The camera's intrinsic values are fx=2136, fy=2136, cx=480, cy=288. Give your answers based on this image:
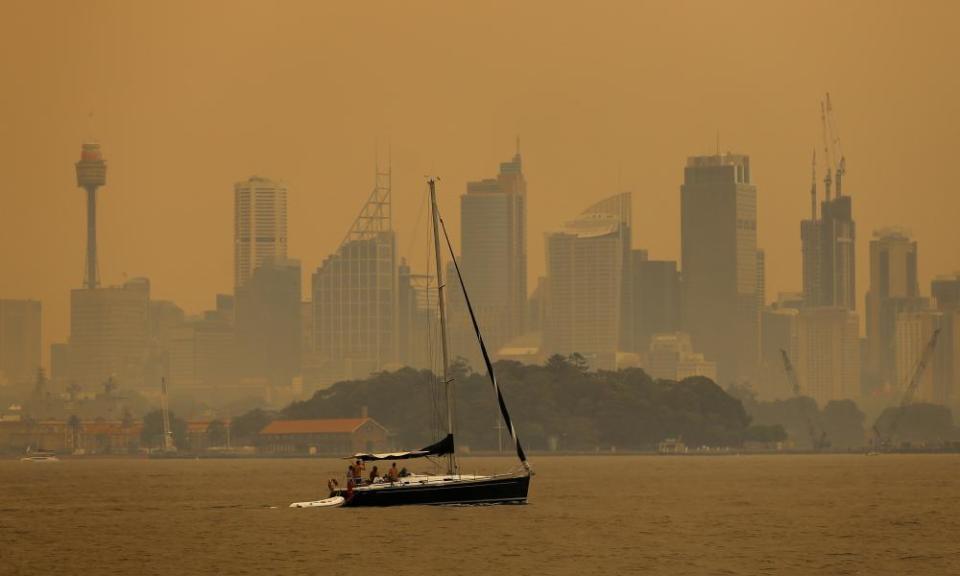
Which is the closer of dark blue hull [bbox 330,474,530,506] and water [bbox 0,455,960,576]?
water [bbox 0,455,960,576]

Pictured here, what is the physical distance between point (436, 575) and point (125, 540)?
1161 inches

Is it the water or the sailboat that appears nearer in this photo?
the water

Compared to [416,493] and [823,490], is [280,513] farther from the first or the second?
[823,490]

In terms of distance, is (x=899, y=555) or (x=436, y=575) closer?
(x=436, y=575)

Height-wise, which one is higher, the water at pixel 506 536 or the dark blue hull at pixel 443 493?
the dark blue hull at pixel 443 493

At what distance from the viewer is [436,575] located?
10275 centimetres

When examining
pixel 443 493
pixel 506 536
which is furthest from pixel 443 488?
pixel 506 536

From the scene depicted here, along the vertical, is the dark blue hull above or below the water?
above

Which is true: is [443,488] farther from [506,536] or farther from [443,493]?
[506,536]

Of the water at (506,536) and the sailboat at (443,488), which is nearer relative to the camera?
the water at (506,536)

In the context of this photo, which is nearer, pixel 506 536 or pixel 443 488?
pixel 506 536

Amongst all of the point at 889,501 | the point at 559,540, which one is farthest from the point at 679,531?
the point at 889,501

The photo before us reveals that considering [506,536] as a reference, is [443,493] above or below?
above

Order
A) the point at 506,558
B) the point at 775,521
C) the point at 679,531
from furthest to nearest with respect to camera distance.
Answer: the point at 775,521
the point at 679,531
the point at 506,558
